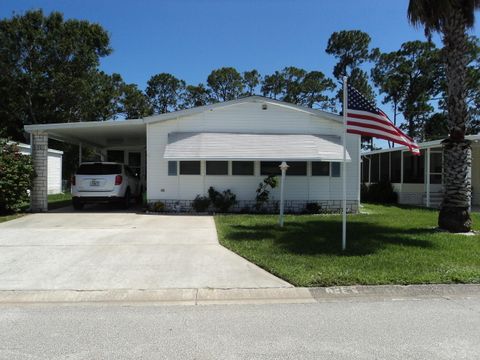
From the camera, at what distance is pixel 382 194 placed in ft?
72.4

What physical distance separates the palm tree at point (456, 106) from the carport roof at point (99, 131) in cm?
987

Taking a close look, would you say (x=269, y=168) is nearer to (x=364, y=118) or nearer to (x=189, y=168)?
(x=189, y=168)

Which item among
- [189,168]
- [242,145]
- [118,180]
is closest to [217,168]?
[189,168]

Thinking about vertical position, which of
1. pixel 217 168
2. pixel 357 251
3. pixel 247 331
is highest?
pixel 217 168

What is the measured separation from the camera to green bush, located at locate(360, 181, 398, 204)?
21.7 metres

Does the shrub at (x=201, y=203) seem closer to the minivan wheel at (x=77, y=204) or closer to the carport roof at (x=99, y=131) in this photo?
the carport roof at (x=99, y=131)

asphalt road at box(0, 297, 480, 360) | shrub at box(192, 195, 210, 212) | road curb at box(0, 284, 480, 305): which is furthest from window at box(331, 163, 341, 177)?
asphalt road at box(0, 297, 480, 360)

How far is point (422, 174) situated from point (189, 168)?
11.6 meters

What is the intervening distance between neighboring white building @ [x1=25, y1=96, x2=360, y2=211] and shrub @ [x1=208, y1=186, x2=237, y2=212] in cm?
25

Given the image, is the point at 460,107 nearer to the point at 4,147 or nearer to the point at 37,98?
the point at 4,147

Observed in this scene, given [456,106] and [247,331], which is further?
[456,106]

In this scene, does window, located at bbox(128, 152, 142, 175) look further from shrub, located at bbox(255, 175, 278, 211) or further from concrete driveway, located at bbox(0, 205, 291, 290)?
concrete driveway, located at bbox(0, 205, 291, 290)

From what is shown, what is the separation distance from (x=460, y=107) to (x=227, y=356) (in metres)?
9.36

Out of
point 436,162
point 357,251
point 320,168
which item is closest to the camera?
point 357,251
